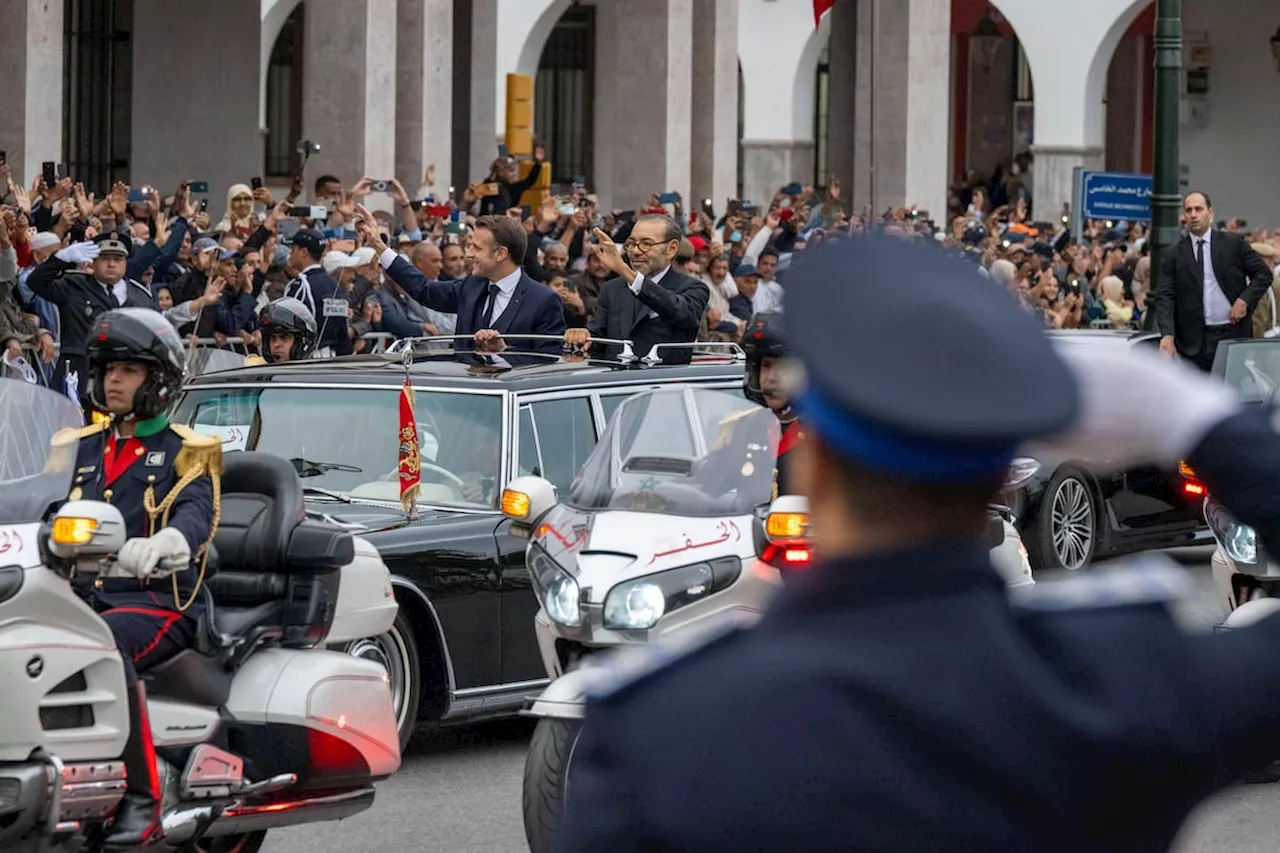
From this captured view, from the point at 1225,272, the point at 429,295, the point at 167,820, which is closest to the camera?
the point at 167,820

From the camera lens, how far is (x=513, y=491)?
8.23 m

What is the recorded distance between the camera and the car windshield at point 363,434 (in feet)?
32.5

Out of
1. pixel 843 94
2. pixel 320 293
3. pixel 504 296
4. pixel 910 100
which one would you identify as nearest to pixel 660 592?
pixel 504 296

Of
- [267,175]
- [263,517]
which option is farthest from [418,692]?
[267,175]

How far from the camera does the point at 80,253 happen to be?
14633 mm

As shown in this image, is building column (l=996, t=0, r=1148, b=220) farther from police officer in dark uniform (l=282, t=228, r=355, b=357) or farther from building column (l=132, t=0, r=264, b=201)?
police officer in dark uniform (l=282, t=228, r=355, b=357)

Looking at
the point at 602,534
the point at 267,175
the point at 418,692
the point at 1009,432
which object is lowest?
the point at 418,692

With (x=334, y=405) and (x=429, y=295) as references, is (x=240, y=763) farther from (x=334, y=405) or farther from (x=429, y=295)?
(x=429, y=295)

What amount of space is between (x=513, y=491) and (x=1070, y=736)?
249 inches

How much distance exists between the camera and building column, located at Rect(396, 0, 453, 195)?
2617 cm

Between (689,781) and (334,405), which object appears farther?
(334,405)

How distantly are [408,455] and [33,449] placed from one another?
2675mm

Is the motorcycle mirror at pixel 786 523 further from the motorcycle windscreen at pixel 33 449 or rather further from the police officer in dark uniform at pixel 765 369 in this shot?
the motorcycle windscreen at pixel 33 449

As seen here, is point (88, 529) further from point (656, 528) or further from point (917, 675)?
point (917, 675)
